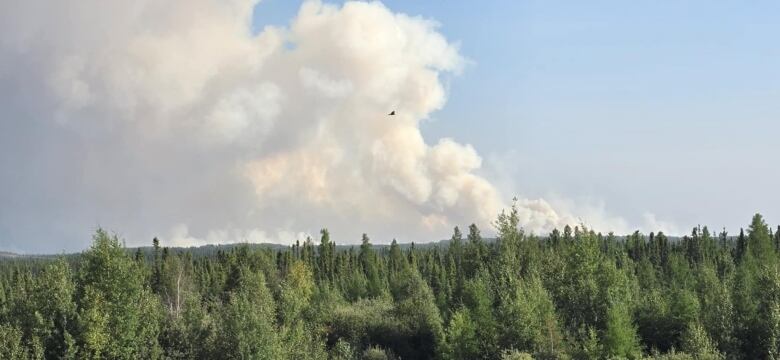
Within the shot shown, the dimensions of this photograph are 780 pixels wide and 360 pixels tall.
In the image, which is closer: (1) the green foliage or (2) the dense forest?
(2) the dense forest

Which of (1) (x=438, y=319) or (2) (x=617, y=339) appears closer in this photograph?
(2) (x=617, y=339)

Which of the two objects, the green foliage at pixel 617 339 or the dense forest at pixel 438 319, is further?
the green foliage at pixel 617 339

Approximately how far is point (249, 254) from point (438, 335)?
77.7m

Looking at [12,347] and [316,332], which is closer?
[12,347]

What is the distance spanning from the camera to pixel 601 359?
66438mm

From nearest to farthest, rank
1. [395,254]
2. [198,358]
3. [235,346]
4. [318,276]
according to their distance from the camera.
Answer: [235,346] < [198,358] < [318,276] < [395,254]

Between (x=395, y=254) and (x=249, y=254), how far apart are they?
1913 inches

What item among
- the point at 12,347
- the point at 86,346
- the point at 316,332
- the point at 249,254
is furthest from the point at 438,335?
the point at 249,254

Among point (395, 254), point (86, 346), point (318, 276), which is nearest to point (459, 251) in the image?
point (395, 254)

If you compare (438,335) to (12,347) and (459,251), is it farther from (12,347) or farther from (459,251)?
(459,251)

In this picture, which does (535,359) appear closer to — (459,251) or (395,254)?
(459,251)

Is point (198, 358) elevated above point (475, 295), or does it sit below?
below

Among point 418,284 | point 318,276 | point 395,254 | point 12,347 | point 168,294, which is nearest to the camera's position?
point 12,347

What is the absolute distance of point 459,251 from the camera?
176250 millimetres
